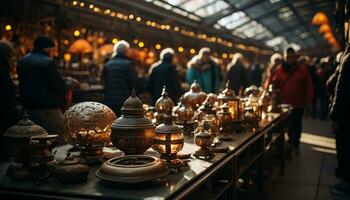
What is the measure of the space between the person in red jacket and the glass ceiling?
7024 millimetres

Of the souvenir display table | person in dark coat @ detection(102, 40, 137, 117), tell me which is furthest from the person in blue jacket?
the souvenir display table

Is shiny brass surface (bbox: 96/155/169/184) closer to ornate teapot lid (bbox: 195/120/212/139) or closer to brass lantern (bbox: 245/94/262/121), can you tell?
ornate teapot lid (bbox: 195/120/212/139)

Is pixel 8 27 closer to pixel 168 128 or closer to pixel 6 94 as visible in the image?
pixel 6 94

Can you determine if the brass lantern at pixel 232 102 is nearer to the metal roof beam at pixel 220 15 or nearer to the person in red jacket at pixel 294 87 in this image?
the person in red jacket at pixel 294 87

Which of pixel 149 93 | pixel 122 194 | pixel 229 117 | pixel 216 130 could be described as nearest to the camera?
pixel 122 194

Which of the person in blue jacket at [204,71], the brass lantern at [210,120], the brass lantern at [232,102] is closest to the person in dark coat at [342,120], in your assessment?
the brass lantern at [232,102]

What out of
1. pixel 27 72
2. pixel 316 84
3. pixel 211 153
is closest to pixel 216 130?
pixel 211 153

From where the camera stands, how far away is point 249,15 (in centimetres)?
2178

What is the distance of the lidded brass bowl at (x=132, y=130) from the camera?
2.51m

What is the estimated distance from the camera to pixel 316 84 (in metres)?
11.5

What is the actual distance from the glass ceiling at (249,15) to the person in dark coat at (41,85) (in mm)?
9160

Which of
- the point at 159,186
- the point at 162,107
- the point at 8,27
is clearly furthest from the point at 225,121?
the point at 8,27

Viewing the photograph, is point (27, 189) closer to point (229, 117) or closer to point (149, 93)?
point (229, 117)

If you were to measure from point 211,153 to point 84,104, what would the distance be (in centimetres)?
86
